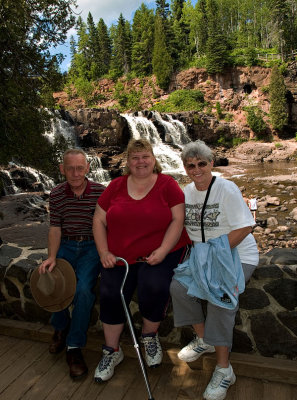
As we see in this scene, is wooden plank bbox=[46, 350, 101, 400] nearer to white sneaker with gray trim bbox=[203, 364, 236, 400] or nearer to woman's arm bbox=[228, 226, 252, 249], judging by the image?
white sneaker with gray trim bbox=[203, 364, 236, 400]

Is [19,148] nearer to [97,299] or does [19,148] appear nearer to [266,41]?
[97,299]

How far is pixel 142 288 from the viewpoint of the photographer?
232 centimetres

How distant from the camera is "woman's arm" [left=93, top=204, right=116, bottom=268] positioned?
250 centimetres

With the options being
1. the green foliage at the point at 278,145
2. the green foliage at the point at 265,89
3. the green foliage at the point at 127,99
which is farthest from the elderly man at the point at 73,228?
the green foliage at the point at 127,99

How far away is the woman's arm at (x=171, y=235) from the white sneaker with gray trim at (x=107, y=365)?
815mm

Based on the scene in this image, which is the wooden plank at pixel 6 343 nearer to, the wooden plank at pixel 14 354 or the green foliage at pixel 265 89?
the wooden plank at pixel 14 354

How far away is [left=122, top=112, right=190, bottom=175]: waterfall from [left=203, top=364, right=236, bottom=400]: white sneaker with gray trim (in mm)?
22588

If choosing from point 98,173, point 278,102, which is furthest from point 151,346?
point 278,102

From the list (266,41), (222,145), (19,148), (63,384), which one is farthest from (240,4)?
(63,384)

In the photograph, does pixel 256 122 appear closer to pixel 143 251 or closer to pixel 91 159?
pixel 91 159

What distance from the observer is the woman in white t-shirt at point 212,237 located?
2146 mm

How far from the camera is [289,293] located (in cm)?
235

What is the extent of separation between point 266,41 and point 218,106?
1026 inches

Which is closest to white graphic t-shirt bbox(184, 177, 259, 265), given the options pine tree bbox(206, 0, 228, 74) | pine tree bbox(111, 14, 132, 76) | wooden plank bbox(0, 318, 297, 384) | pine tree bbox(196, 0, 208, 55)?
wooden plank bbox(0, 318, 297, 384)
